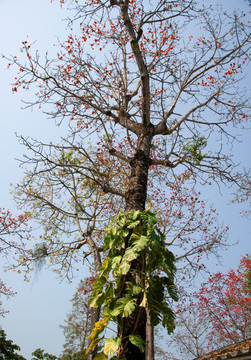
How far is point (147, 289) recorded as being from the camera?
271cm

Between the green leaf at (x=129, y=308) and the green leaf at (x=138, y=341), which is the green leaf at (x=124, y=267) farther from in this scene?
the green leaf at (x=138, y=341)

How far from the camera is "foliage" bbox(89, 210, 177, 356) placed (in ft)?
8.52

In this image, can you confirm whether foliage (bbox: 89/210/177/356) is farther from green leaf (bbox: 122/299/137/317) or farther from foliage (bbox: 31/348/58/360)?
foliage (bbox: 31/348/58/360)

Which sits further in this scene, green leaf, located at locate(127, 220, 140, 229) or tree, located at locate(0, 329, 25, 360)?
tree, located at locate(0, 329, 25, 360)

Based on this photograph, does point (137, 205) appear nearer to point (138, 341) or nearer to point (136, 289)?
point (136, 289)

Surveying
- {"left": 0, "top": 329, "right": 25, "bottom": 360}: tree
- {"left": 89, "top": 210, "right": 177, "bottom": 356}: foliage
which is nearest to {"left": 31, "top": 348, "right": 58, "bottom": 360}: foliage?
{"left": 0, "top": 329, "right": 25, "bottom": 360}: tree

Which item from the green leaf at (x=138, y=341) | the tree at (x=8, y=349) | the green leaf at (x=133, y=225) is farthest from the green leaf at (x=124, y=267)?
the tree at (x=8, y=349)

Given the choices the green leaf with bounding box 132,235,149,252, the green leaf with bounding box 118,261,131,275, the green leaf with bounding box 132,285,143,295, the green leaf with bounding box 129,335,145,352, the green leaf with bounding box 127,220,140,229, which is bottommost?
the green leaf with bounding box 129,335,145,352

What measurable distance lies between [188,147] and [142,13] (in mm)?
2883

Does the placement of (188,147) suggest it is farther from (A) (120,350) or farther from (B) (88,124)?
(A) (120,350)

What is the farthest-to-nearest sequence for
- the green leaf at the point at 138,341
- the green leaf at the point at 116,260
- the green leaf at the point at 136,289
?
the green leaf at the point at 116,260 < the green leaf at the point at 136,289 < the green leaf at the point at 138,341

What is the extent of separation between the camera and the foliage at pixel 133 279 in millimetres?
2597

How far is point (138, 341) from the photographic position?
8.05 feet

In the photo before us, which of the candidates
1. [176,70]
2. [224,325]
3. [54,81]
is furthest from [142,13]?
[224,325]
